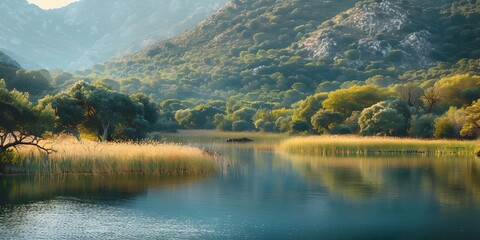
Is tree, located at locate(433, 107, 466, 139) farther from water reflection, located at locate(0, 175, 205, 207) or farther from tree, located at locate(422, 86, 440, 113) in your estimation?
water reflection, located at locate(0, 175, 205, 207)

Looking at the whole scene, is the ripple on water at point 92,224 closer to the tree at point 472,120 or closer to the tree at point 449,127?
the tree at point 472,120

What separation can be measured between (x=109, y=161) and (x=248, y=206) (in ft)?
55.9

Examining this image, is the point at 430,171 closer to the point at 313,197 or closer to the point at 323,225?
the point at 313,197

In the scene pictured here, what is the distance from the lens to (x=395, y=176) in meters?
55.1

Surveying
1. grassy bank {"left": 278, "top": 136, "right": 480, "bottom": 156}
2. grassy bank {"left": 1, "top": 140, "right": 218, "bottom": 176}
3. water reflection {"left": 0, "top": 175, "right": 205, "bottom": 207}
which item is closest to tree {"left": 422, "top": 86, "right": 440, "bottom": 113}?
grassy bank {"left": 278, "top": 136, "right": 480, "bottom": 156}

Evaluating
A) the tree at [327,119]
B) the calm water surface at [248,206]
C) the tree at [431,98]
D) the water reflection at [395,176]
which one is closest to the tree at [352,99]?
the tree at [327,119]

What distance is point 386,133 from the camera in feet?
347

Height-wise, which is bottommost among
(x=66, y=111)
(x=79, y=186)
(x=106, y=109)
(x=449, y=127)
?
(x=79, y=186)

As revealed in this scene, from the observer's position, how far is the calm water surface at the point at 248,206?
95.6 feet

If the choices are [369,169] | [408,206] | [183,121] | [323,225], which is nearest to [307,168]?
[369,169]

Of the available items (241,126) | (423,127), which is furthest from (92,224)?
(241,126)

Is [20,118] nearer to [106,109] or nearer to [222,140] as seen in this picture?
[106,109]

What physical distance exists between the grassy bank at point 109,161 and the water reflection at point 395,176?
11.4 metres

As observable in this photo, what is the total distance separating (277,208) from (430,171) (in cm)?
2834
